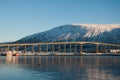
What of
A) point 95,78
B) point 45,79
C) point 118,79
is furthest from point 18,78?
point 118,79

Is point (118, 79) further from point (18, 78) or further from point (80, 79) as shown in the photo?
point (18, 78)

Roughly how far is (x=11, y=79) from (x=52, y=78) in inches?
317

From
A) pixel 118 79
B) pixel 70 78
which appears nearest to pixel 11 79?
pixel 70 78

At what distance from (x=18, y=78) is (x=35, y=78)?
136 inches

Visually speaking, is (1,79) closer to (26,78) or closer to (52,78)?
(26,78)

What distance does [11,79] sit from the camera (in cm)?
6038

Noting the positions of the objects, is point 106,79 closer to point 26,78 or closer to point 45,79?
point 45,79

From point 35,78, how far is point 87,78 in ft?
33.8

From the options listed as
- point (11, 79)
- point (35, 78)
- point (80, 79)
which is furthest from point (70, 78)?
point (11, 79)

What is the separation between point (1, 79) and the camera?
60.3 m

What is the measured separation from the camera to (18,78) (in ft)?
203

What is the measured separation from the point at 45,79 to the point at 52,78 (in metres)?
1.93

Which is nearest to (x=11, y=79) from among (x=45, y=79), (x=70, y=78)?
(x=45, y=79)

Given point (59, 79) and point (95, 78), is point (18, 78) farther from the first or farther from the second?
point (95, 78)
